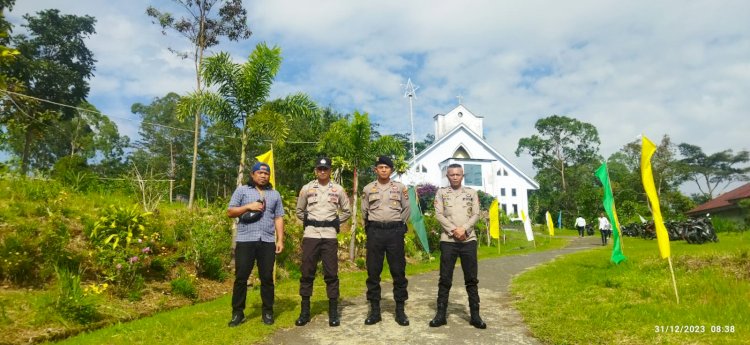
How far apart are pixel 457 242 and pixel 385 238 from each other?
36.1 inches

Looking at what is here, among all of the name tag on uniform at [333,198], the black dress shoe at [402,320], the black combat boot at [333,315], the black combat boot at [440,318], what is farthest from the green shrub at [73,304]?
the black combat boot at [440,318]

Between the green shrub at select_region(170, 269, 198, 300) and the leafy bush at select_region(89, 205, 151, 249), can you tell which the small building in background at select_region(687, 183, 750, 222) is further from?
the leafy bush at select_region(89, 205, 151, 249)

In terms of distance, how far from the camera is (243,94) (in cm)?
1127

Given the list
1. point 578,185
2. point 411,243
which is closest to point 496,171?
point 578,185

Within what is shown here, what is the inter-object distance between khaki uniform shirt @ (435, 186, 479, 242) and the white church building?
31176 millimetres

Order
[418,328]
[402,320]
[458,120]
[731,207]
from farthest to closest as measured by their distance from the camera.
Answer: [458,120] → [731,207] → [402,320] → [418,328]

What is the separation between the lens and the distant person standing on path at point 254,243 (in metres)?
5.03

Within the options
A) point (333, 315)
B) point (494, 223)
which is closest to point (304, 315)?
point (333, 315)

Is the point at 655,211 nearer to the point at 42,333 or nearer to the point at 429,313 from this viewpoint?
the point at 429,313

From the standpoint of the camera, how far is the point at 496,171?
4025 cm

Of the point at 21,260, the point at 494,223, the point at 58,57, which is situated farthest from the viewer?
the point at 58,57

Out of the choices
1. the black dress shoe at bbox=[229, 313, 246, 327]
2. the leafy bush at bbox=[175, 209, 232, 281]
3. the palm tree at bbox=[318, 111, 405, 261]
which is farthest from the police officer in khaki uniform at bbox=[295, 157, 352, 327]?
the palm tree at bbox=[318, 111, 405, 261]

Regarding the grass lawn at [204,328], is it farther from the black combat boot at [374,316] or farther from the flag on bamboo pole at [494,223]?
the flag on bamboo pole at [494,223]

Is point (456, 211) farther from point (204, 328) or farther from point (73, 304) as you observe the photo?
point (73, 304)
